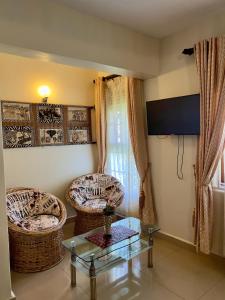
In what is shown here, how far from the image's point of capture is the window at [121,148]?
350cm

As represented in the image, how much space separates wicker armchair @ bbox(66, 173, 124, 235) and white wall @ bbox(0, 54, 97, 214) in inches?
11.9

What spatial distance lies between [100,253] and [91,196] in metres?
1.48

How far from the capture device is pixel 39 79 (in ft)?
11.4

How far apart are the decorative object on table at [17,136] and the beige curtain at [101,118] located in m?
1.10

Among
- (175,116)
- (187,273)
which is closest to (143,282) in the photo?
(187,273)

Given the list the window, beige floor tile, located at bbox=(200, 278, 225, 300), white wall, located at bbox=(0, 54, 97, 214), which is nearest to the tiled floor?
beige floor tile, located at bbox=(200, 278, 225, 300)

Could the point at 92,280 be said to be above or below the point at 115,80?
below

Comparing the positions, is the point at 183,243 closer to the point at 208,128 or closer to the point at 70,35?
the point at 208,128

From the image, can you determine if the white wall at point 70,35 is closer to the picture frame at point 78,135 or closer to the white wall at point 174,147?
the white wall at point 174,147

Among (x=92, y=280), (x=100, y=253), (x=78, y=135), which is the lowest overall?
(x=92, y=280)

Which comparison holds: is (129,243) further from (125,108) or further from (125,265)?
(125,108)

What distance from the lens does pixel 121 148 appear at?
3.65m

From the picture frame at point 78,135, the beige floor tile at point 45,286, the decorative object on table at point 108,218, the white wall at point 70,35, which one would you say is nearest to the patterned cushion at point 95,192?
the picture frame at point 78,135

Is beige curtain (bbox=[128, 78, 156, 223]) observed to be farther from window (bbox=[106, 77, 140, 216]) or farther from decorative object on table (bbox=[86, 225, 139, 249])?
decorative object on table (bbox=[86, 225, 139, 249])
